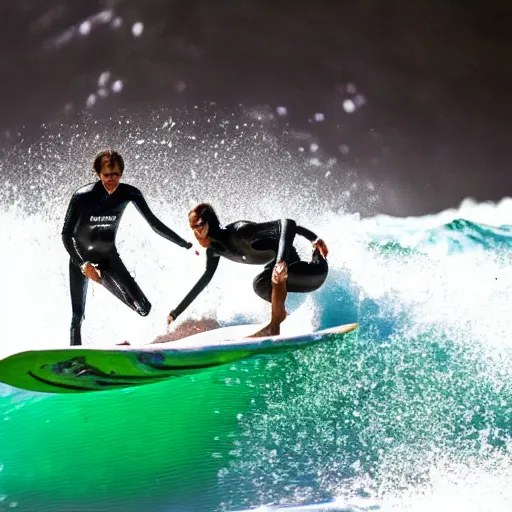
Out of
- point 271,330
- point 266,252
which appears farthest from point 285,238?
point 271,330

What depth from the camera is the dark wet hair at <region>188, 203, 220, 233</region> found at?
3275 millimetres

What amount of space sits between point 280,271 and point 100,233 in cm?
84

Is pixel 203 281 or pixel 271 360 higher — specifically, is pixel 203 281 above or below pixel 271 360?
above

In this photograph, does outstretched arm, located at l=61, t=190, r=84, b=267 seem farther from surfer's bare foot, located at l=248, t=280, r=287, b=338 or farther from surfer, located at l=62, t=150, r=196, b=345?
surfer's bare foot, located at l=248, t=280, r=287, b=338

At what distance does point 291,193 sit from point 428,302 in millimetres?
1418

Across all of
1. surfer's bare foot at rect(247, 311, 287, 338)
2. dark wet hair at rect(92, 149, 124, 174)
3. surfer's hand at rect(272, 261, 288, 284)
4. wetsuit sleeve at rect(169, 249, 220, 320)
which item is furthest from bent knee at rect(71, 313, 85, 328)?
surfer's hand at rect(272, 261, 288, 284)

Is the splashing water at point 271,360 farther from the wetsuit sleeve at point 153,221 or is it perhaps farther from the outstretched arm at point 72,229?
the wetsuit sleeve at point 153,221

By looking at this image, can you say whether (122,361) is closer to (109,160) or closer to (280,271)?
(280,271)

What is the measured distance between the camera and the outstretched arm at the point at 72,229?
10.4 feet

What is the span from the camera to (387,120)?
16.2 feet

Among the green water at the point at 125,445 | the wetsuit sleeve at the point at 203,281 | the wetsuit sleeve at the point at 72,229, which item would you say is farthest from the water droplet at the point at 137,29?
the green water at the point at 125,445

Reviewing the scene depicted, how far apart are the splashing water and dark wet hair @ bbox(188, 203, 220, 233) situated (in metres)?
0.68

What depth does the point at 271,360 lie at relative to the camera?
3.40 meters

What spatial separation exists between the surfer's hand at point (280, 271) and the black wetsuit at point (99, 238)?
45 cm
